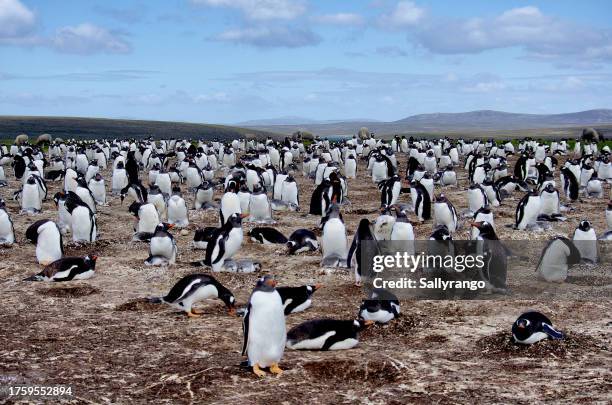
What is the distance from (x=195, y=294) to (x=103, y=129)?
76.9 m

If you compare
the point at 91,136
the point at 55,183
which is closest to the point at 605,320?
the point at 55,183

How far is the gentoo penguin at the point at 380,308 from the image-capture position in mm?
7645

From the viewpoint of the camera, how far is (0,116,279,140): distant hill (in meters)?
74.3

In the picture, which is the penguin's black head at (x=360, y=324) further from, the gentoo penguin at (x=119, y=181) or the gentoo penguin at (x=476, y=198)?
the gentoo penguin at (x=119, y=181)

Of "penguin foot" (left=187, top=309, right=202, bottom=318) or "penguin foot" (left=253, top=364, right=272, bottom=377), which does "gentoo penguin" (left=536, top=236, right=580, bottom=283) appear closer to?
"penguin foot" (left=187, top=309, right=202, bottom=318)

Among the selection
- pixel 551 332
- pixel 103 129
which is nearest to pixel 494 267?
pixel 551 332

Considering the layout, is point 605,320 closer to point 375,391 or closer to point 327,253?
point 375,391

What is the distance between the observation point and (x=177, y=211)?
14258mm

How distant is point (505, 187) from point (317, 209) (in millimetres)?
6074

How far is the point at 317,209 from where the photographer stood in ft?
Result: 51.3

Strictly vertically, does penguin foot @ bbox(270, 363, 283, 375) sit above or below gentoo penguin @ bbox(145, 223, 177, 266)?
below

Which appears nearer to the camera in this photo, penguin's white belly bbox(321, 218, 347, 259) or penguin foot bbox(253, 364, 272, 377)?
penguin foot bbox(253, 364, 272, 377)

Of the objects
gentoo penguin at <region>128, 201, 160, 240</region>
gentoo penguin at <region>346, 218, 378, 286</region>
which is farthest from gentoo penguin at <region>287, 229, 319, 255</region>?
gentoo penguin at <region>128, 201, 160, 240</region>

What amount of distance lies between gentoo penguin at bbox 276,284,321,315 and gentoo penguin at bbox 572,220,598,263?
4.72m
